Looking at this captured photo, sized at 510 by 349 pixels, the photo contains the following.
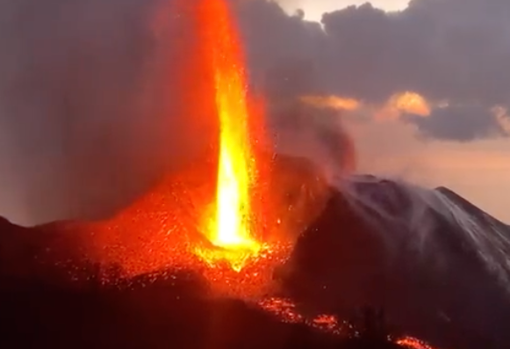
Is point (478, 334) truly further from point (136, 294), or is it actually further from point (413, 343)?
point (136, 294)

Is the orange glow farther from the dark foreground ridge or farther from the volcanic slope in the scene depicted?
the volcanic slope

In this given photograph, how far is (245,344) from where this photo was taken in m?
43.2

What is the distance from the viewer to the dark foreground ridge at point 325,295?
42281 millimetres

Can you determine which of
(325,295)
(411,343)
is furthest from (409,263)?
(411,343)

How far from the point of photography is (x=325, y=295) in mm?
56406

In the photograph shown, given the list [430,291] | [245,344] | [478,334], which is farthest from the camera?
[430,291]

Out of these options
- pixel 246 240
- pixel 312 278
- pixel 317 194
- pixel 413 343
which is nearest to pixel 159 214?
pixel 246 240

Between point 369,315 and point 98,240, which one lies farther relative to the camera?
point 98,240

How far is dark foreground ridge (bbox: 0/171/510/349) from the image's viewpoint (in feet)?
139

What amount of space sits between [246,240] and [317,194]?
492 inches

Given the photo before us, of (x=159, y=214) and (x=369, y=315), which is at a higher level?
(x=159, y=214)

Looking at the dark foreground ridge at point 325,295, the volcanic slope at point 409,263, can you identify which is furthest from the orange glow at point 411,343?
the volcanic slope at point 409,263

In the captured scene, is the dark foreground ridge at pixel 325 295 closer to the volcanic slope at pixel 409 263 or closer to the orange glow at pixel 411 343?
the volcanic slope at pixel 409 263

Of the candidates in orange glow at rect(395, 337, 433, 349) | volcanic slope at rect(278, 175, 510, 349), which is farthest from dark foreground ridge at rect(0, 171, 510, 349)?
orange glow at rect(395, 337, 433, 349)
